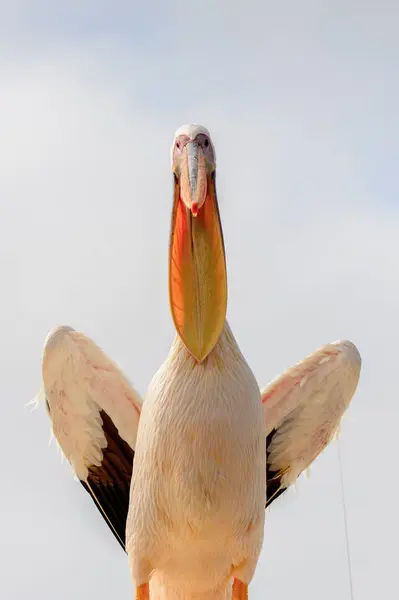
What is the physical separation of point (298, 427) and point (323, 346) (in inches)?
20.4

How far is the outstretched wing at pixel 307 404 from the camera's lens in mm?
6188

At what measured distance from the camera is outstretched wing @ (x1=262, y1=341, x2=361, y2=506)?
20.3 ft

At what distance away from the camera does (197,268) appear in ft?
16.7

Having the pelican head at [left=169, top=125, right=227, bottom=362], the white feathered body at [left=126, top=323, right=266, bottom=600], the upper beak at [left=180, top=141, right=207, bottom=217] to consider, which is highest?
the upper beak at [left=180, top=141, right=207, bottom=217]

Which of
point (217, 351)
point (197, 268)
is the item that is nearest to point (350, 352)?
point (217, 351)

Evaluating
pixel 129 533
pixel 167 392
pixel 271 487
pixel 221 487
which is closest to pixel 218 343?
pixel 167 392

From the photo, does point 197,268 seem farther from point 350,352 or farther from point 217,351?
point 350,352

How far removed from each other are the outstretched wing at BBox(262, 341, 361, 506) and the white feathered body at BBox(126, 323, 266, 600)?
2.98 ft

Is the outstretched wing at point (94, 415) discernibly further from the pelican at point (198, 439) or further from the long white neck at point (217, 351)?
the long white neck at point (217, 351)

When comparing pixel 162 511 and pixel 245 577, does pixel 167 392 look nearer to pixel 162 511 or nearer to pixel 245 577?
pixel 162 511

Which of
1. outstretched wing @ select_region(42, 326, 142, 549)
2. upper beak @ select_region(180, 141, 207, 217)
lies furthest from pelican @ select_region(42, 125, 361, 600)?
outstretched wing @ select_region(42, 326, 142, 549)

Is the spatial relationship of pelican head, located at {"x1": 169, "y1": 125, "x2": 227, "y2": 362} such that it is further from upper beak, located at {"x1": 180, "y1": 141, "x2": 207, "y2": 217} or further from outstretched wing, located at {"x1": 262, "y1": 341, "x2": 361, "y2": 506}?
outstretched wing, located at {"x1": 262, "y1": 341, "x2": 361, "y2": 506}

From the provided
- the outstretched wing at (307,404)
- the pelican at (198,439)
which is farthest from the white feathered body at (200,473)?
the outstretched wing at (307,404)

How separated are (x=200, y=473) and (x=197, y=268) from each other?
39.4 inches
